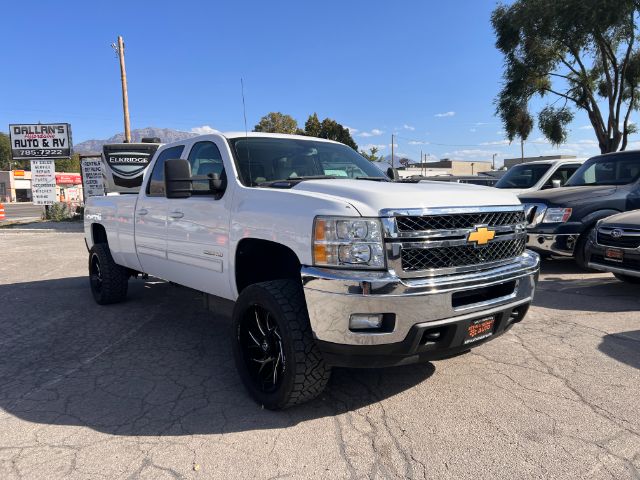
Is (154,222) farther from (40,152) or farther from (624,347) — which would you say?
(40,152)

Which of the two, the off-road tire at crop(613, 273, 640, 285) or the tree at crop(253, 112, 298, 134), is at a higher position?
the tree at crop(253, 112, 298, 134)

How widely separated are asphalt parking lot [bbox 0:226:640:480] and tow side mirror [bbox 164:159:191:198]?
1.51m

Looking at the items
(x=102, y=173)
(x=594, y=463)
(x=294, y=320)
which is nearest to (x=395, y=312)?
(x=294, y=320)

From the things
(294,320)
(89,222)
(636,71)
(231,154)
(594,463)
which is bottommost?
(594,463)

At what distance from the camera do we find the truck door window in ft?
13.5

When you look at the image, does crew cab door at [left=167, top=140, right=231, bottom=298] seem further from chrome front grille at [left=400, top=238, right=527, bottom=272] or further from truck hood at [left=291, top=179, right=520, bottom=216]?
chrome front grille at [left=400, top=238, right=527, bottom=272]

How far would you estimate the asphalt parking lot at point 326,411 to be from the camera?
8.91ft

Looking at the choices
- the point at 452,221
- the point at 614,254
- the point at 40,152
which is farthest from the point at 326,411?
the point at 40,152

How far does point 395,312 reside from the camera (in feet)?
9.29

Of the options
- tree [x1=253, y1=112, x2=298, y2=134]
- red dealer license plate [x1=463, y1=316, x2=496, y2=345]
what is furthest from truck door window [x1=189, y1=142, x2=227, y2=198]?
tree [x1=253, y1=112, x2=298, y2=134]

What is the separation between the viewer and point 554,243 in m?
7.37

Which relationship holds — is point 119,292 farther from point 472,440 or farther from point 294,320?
point 472,440

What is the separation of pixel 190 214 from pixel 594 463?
11.2 ft

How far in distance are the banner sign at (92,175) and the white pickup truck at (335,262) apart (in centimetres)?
1909
